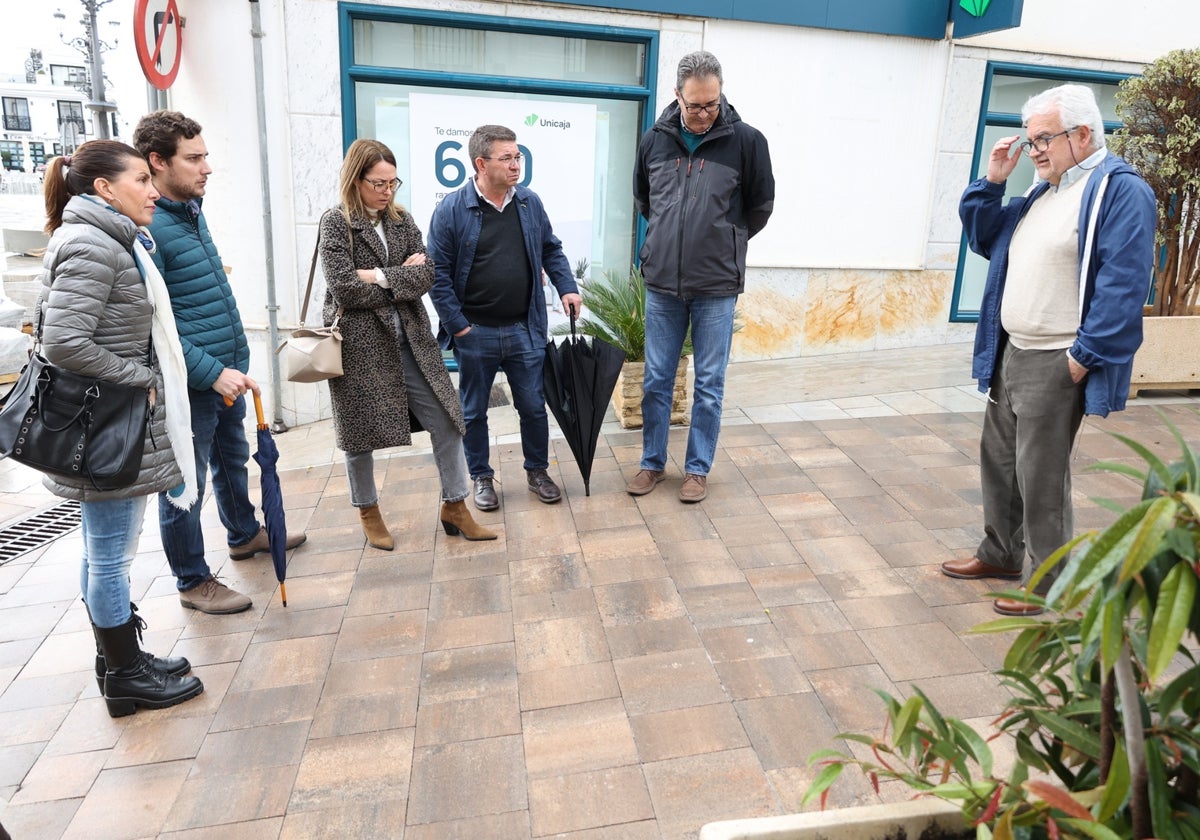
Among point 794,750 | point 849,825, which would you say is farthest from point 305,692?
point 849,825

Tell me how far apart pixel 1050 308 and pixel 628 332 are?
2.92 metres

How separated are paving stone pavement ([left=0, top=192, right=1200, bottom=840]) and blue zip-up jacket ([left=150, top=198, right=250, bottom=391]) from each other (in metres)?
1.07

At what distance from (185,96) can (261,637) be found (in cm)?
434

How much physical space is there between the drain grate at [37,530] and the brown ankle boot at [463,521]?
1920 millimetres

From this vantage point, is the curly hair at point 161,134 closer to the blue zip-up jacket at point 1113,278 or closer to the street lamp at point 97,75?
the blue zip-up jacket at point 1113,278

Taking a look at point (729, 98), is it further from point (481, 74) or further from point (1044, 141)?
point (1044, 141)

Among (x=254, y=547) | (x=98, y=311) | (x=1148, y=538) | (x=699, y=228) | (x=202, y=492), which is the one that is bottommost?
(x=254, y=547)

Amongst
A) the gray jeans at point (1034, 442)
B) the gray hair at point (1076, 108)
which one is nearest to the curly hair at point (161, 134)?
the gray hair at point (1076, 108)

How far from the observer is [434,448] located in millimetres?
4285

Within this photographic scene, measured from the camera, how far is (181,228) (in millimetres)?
→ 3521

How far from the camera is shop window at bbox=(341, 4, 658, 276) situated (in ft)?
21.5

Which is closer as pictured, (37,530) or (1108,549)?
(1108,549)

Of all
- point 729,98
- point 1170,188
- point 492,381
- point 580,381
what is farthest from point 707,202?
point 1170,188

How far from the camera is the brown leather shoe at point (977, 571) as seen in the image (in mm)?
3914
